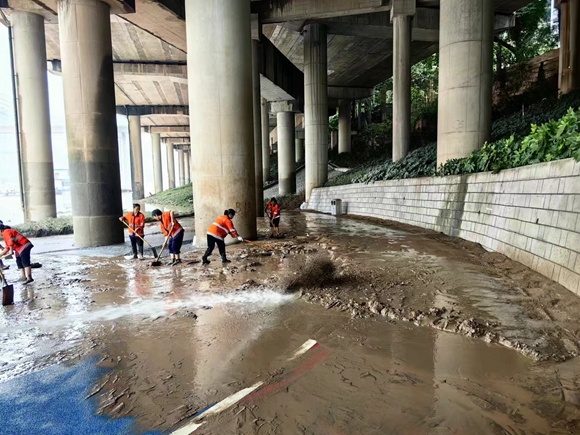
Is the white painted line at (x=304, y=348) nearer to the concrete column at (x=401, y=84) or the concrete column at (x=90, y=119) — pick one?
the concrete column at (x=90, y=119)

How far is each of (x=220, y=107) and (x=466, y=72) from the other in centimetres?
804

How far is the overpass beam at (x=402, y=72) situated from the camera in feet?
71.6

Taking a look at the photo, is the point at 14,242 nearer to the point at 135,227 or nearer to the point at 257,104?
the point at 135,227

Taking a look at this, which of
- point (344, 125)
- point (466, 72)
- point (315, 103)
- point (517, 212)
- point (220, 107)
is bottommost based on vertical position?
point (517, 212)

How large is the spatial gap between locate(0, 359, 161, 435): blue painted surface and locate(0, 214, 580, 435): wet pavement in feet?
0.05

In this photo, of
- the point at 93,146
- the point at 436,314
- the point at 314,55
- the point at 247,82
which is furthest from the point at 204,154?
the point at 314,55

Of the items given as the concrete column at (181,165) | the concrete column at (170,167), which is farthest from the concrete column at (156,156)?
the concrete column at (181,165)

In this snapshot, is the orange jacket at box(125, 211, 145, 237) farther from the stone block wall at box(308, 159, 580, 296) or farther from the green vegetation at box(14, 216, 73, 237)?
the stone block wall at box(308, 159, 580, 296)

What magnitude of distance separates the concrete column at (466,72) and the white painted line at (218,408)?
11.9 meters

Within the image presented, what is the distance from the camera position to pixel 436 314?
5.06m

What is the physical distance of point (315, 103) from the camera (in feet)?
90.4

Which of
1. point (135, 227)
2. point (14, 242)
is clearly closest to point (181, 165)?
point (135, 227)

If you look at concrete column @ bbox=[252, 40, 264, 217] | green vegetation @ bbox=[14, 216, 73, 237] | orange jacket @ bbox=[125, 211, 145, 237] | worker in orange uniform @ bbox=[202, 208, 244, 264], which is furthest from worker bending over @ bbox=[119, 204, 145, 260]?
concrete column @ bbox=[252, 40, 264, 217]

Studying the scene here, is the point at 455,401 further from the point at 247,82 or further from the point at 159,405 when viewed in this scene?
the point at 247,82
